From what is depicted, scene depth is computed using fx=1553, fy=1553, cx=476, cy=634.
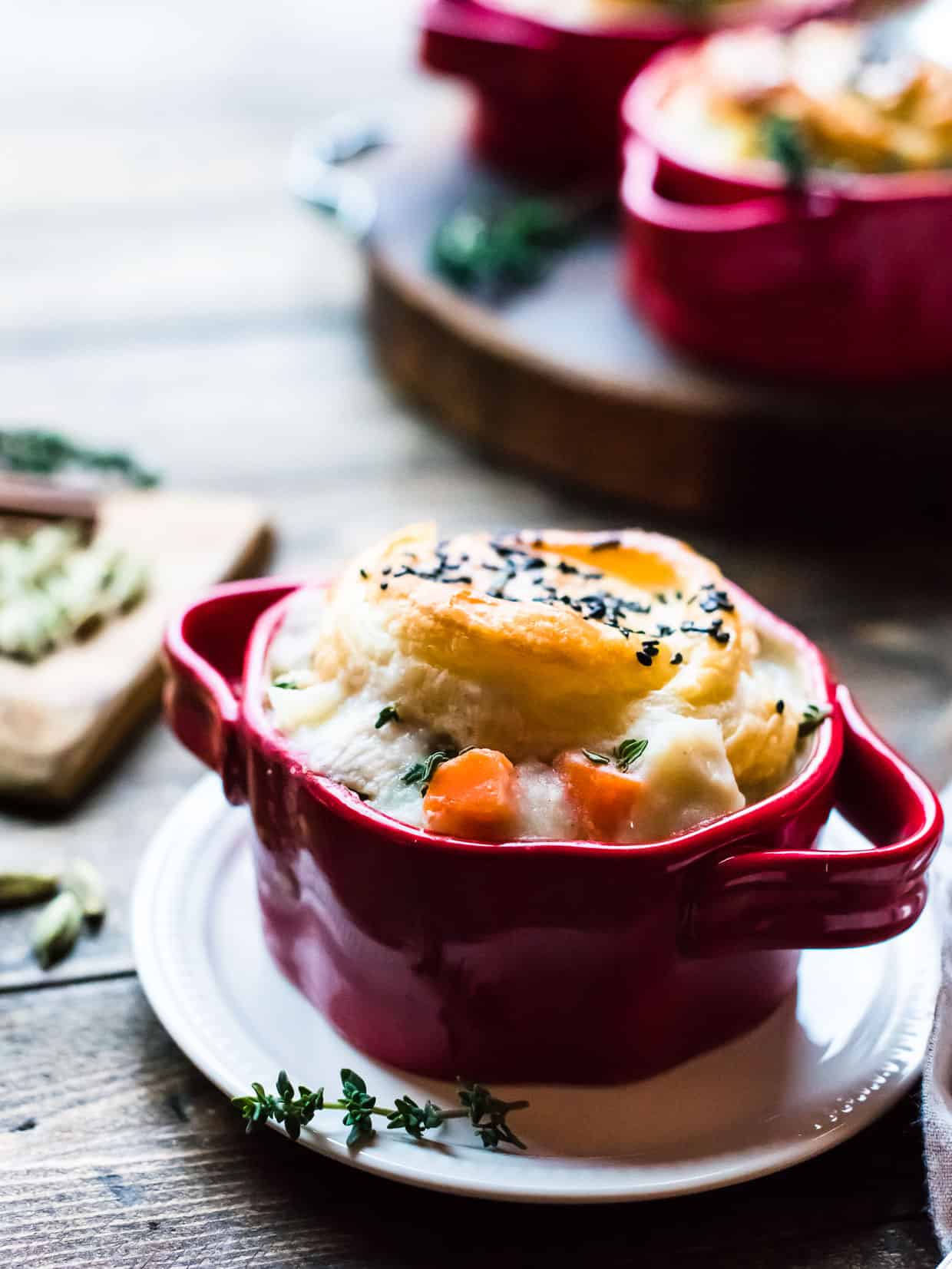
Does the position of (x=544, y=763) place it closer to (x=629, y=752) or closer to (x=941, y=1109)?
(x=629, y=752)

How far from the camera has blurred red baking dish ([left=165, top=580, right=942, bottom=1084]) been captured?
0.99m

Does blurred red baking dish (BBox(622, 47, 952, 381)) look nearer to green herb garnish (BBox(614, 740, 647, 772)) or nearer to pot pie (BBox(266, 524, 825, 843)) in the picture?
pot pie (BBox(266, 524, 825, 843))

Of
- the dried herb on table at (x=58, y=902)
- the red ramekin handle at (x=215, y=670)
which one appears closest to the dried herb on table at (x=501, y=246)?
the red ramekin handle at (x=215, y=670)

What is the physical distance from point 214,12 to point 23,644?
8.38 feet

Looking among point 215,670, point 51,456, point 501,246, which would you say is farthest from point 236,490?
point 215,670

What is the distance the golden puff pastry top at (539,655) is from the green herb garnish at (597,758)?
1 centimetres

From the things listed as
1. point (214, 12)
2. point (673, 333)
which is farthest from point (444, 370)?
point (214, 12)

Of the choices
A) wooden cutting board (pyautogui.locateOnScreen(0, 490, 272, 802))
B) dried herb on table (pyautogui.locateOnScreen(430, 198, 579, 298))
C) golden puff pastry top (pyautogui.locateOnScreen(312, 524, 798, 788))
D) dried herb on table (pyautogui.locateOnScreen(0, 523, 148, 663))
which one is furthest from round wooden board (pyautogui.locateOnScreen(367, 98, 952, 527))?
golden puff pastry top (pyautogui.locateOnScreen(312, 524, 798, 788))

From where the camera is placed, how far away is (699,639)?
112 cm

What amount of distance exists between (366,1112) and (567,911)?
0.19 metres

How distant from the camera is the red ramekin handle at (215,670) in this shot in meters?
1.16

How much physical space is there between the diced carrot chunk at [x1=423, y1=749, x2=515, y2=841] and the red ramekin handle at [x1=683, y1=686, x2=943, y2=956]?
0.44ft

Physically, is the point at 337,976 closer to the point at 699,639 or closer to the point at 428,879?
A: the point at 428,879

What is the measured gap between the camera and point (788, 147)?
1869 millimetres
